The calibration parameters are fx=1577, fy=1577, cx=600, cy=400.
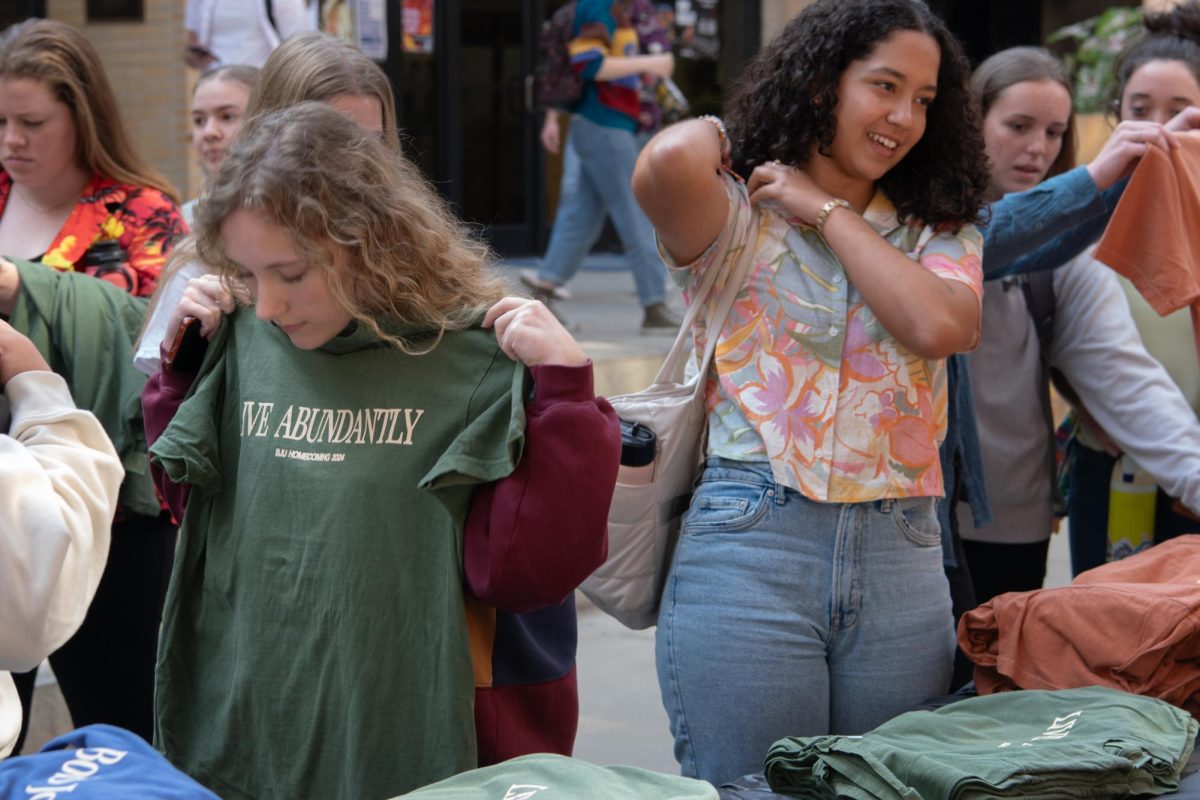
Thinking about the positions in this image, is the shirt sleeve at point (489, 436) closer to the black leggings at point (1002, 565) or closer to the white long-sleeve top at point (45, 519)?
the white long-sleeve top at point (45, 519)

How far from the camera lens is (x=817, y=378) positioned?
2572 mm

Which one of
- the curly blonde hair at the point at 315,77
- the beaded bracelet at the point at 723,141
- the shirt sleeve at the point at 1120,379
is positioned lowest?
the shirt sleeve at the point at 1120,379

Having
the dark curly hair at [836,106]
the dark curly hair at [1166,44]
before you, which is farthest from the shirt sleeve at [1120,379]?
the dark curly hair at [836,106]

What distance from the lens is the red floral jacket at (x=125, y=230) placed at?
11.3 ft

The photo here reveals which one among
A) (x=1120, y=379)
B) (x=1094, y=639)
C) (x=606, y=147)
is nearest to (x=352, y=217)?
(x=1094, y=639)

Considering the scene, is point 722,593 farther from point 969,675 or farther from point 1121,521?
point 1121,521

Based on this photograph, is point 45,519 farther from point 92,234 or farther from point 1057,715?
point 92,234

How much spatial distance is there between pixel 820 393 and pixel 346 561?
0.84 m

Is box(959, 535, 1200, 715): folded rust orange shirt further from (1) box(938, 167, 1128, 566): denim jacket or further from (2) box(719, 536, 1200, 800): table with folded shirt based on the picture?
(1) box(938, 167, 1128, 566): denim jacket

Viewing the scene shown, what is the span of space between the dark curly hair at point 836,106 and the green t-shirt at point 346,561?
804mm

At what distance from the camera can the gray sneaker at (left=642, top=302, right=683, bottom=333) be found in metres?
7.56

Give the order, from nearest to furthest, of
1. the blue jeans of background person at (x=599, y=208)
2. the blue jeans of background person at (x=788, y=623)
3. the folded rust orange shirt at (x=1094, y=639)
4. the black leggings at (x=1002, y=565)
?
the blue jeans of background person at (x=788, y=623), the folded rust orange shirt at (x=1094, y=639), the black leggings at (x=1002, y=565), the blue jeans of background person at (x=599, y=208)

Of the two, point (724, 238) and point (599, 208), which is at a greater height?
point (724, 238)

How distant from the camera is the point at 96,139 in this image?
11.5 ft
